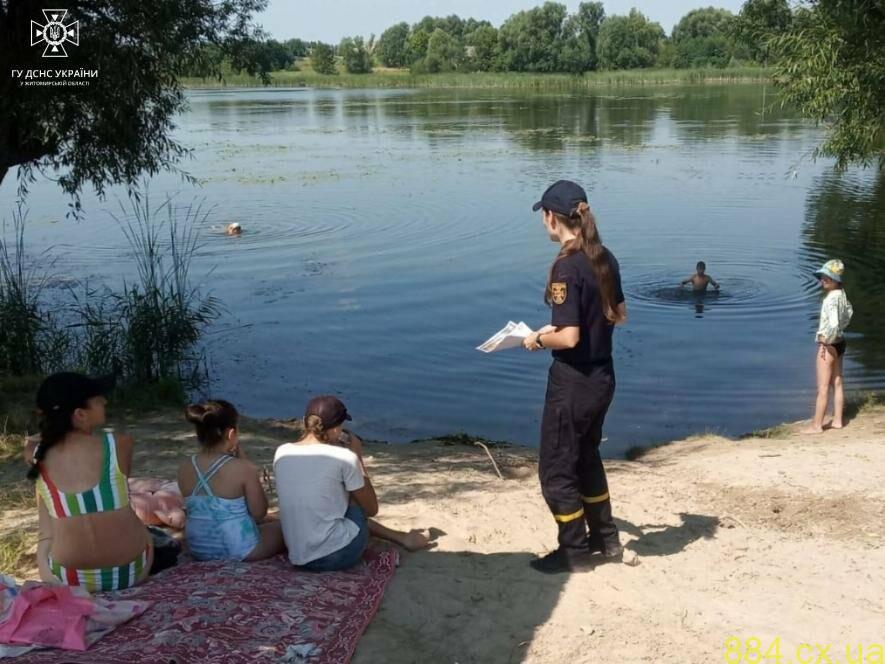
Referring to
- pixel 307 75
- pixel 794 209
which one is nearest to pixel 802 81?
pixel 794 209

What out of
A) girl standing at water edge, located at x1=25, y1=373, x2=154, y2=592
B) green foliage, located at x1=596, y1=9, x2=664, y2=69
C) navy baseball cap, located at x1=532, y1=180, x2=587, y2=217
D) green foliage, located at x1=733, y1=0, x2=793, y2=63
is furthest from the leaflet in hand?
green foliage, located at x1=596, y1=9, x2=664, y2=69

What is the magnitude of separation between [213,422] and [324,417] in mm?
589

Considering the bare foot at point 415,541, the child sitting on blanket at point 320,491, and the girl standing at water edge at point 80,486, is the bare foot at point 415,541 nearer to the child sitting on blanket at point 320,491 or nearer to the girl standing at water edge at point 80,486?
the child sitting on blanket at point 320,491

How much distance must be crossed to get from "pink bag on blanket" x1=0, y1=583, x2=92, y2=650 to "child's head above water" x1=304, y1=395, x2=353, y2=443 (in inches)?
53.5

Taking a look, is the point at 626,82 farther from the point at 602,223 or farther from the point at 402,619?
the point at 402,619

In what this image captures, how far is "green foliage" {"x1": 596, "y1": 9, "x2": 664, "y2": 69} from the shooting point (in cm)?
9475

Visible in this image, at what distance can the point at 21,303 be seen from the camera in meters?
10.5

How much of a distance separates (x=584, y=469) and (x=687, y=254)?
13.7m

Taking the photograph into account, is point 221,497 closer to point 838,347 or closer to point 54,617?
point 54,617

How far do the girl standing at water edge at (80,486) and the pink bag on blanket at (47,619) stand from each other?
0.37 meters

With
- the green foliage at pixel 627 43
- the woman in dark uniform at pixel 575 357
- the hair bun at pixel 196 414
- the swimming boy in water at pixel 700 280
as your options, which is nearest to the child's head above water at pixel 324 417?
the hair bun at pixel 196 414

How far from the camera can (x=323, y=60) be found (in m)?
104

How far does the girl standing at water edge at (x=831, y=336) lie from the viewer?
8297 millimetres

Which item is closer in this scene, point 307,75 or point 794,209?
point 794,209
